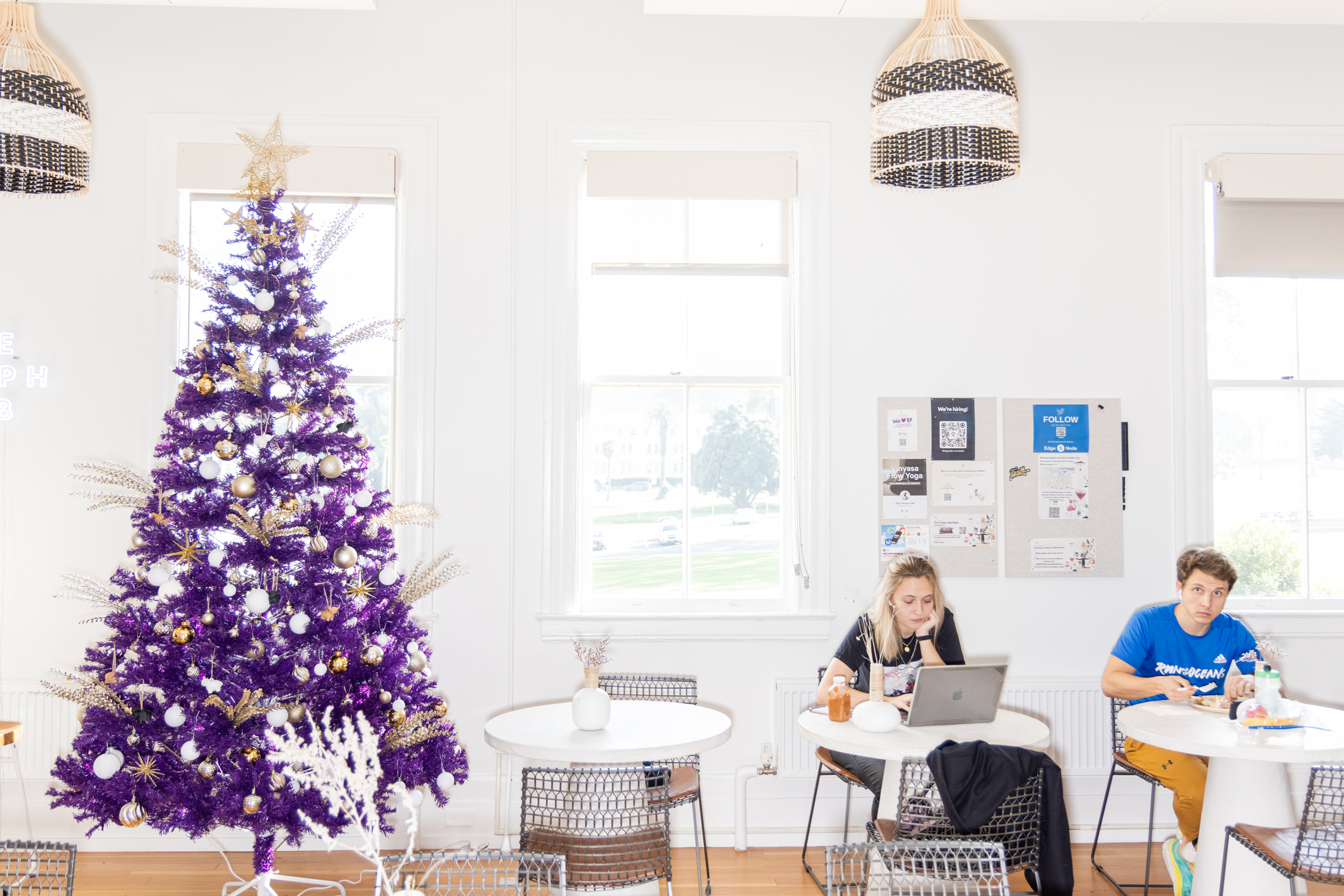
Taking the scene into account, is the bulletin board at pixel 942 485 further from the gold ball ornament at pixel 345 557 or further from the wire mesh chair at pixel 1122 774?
the gold ball ornament at pixel 345 557

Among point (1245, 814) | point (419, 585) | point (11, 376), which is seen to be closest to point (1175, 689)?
point (1245, 814)

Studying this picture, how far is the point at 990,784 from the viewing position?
8.56 feet

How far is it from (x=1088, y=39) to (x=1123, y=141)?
469 mm

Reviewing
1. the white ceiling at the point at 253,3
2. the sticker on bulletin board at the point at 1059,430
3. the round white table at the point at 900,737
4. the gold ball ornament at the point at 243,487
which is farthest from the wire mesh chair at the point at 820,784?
the white ceiling at the point at 253,3

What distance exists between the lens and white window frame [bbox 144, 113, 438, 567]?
13.0 feet

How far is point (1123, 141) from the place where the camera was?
13.6 feet

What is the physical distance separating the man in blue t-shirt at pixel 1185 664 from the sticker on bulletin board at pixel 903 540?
2.79 ft

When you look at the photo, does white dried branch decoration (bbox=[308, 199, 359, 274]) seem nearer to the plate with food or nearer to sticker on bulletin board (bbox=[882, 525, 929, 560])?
sticker on bulletin board (bbox=[882, 525, 929, 560])

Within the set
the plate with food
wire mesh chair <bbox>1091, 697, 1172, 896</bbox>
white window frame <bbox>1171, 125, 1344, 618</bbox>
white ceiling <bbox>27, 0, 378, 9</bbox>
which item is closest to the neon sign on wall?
white ceiling <bbox>27, 0, 378, 9</bbox>

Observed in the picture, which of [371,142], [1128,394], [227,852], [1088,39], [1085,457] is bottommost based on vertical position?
[227,852]

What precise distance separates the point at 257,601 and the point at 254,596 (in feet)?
0.06

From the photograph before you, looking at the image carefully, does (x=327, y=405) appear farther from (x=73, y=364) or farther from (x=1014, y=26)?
(x=1014, y=26)

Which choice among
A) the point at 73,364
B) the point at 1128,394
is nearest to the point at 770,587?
the point at 1128,394

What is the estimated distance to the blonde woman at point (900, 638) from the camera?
346cm
